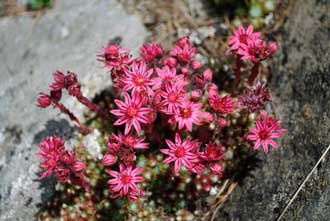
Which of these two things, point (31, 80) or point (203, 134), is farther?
point (31, 80)

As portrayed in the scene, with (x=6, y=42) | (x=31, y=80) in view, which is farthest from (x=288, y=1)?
(x=6, y=42)

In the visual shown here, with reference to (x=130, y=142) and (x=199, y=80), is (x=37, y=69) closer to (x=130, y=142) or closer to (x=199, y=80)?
(x=130, y=142)

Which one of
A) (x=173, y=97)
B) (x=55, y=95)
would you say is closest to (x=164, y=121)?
(x=173, y=97)

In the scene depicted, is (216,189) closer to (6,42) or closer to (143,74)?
(143,74)

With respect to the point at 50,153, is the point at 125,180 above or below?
below

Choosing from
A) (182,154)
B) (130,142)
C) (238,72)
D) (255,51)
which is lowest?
(182,154)

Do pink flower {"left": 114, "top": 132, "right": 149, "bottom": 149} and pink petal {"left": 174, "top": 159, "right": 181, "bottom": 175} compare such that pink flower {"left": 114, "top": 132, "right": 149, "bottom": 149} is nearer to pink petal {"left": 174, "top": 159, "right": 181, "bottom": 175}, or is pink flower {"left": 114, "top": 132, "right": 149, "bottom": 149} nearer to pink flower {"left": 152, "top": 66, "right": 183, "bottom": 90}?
pink petal {"left": 174, "top": 159, "right": 181, "bottom": 175}

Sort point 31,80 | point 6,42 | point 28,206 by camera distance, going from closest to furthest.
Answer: point 28,206 < point 31,80 < point 6,42
